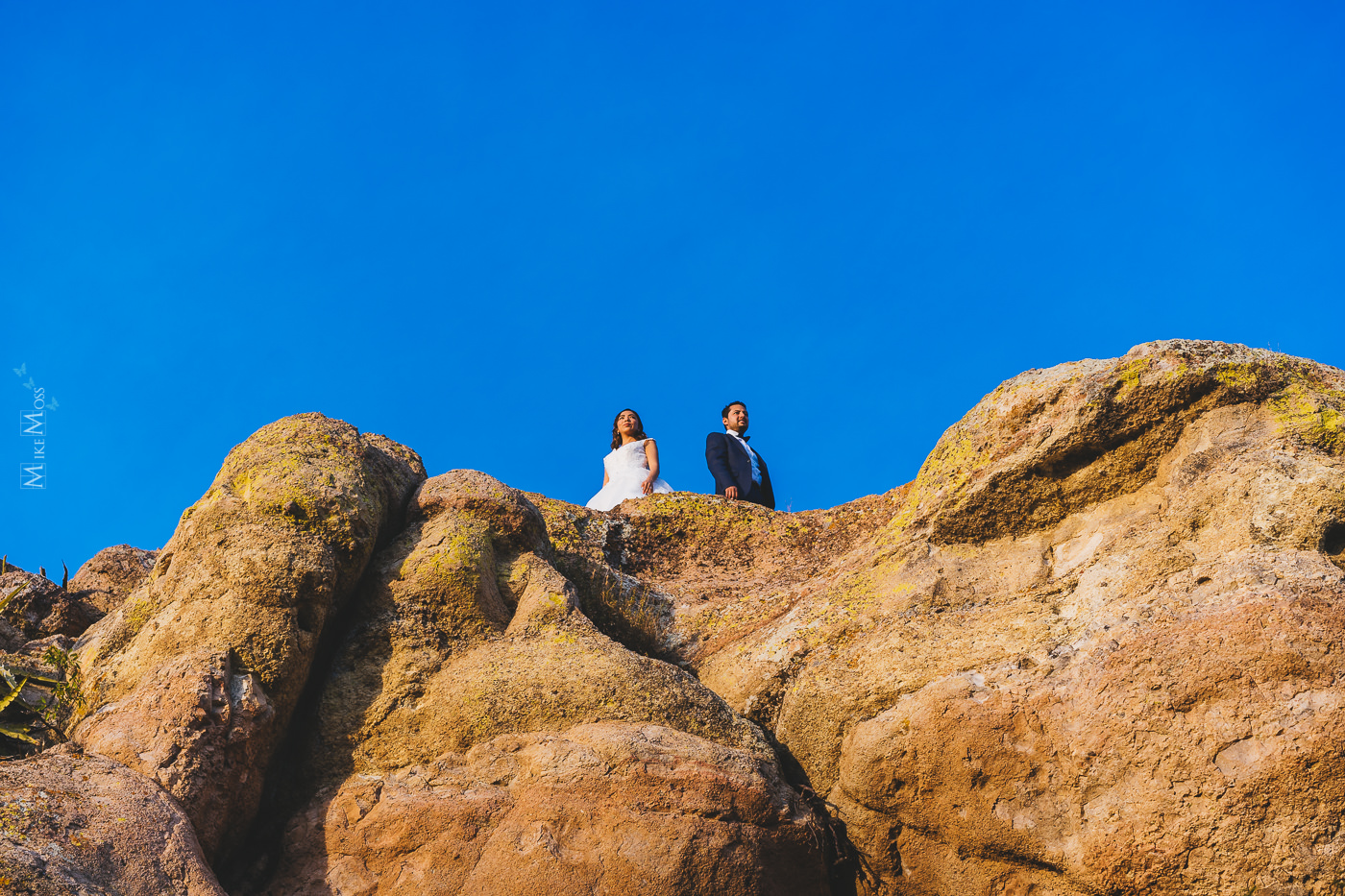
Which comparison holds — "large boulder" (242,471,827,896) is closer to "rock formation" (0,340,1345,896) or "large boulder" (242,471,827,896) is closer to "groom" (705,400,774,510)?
"rock formation" (0,340,1345,896)

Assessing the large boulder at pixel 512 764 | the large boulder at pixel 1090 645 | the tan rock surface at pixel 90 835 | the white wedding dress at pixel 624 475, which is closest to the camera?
the tan rock surface at pixel 90 835

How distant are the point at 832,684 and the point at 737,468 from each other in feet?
16.8

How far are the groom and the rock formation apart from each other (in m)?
3.60

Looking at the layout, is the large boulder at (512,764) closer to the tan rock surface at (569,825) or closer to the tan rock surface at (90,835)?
the tan rock surface at (569,825)

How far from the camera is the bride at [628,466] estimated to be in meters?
10.9

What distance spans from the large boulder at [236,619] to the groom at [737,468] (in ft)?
14.9

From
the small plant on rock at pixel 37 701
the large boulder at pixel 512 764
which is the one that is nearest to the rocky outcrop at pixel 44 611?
the small plant on rock at pixel 37 701

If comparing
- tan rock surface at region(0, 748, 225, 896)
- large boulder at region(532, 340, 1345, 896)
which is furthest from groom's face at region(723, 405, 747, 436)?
tan rock surface at region(0, 748, 225, 896)

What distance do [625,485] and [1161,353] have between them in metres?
5.71

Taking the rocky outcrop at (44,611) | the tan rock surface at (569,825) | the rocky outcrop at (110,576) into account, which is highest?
the rocky outcrop at (110,576)

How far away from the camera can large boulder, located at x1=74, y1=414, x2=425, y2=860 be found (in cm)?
521

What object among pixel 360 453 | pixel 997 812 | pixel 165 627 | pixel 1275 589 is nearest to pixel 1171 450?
pixel 1275 589

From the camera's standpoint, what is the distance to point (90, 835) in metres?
4.36

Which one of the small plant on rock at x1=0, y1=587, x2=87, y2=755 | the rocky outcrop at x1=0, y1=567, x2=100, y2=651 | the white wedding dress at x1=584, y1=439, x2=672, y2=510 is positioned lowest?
the small plant on rock at x1=0, y1=587, x2=87, y2=755
